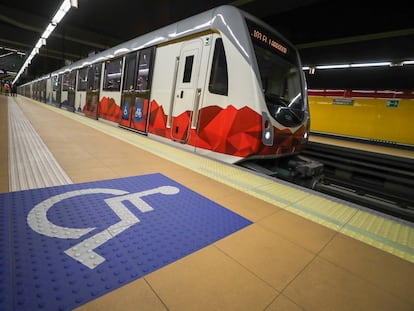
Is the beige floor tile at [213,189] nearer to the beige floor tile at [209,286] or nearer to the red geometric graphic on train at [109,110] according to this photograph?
the beige floor tile at [209,286]

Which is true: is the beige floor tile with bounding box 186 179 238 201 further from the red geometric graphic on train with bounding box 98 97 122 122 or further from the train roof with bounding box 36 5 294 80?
the red geometric graphic on train with bounding box 98 97 122 122

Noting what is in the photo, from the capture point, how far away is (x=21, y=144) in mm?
3215

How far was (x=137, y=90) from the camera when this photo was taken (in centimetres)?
565

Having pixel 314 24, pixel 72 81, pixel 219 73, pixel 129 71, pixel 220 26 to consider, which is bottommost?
pixel 219 73

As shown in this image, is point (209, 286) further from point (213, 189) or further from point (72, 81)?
point (72, 81)

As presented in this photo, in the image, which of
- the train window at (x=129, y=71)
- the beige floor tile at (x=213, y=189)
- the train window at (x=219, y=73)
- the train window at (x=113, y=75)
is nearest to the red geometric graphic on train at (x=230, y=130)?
the train window at (x=219, y=73)

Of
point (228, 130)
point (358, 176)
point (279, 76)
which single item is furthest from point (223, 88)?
point (358, 176)

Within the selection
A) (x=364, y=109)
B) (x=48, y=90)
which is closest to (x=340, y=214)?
(x=364, y=109)

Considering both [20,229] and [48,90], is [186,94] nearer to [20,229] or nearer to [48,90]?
[20,229]

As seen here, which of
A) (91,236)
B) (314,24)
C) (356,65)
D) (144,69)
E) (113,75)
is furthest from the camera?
(356,65)

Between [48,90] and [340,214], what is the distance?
67.3 ft

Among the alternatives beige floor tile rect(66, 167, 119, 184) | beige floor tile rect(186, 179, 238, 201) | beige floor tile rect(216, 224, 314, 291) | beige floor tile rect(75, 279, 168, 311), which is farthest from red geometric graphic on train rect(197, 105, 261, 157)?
beige floor tile rect(75, 279, 168, 311)

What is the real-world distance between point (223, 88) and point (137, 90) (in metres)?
2.96

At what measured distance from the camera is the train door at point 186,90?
391 centimetres
